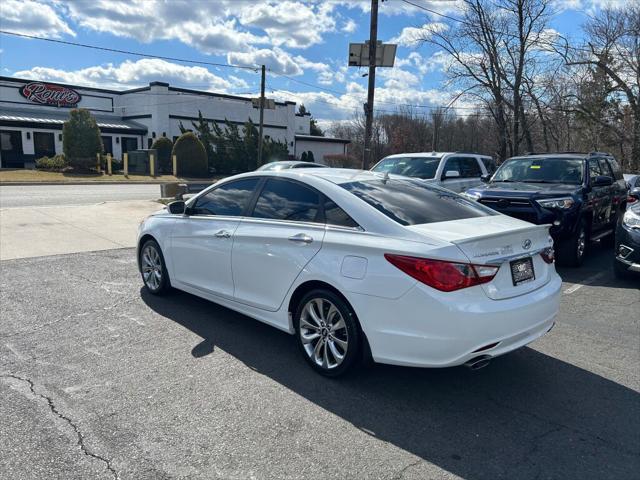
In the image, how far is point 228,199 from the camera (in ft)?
16.3

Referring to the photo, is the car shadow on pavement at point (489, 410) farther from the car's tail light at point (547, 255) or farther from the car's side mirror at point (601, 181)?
the car's side mirror at point (601, 181)

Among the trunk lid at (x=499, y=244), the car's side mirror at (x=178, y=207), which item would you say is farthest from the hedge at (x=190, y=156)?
the trunk lid at (x=499, y=244)

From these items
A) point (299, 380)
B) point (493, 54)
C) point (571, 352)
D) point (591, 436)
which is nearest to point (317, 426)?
point (299, 380)

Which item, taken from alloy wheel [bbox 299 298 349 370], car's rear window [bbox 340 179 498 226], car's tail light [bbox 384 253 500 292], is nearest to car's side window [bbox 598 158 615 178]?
car's rear window [bbox 340 179 498 226]

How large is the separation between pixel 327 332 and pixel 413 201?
1285 mm

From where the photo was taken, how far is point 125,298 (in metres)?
5.86

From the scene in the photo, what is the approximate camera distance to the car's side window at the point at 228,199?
188 inches

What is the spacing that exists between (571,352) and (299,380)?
2496 millimetres

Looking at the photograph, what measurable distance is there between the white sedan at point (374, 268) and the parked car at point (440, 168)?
21.8 ft

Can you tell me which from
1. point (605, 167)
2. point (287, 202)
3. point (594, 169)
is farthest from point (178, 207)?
point (605, 167)

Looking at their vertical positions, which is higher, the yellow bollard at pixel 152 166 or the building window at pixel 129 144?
the building window at pixel 129 144

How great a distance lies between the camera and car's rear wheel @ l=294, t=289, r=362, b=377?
3.61 metres

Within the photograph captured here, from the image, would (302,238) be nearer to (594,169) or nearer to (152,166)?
(594,169)

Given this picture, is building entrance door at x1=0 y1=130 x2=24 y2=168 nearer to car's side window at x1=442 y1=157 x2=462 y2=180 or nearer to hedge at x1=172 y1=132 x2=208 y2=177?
hedge at x1=172 y1=132 x2=208 y2=177
